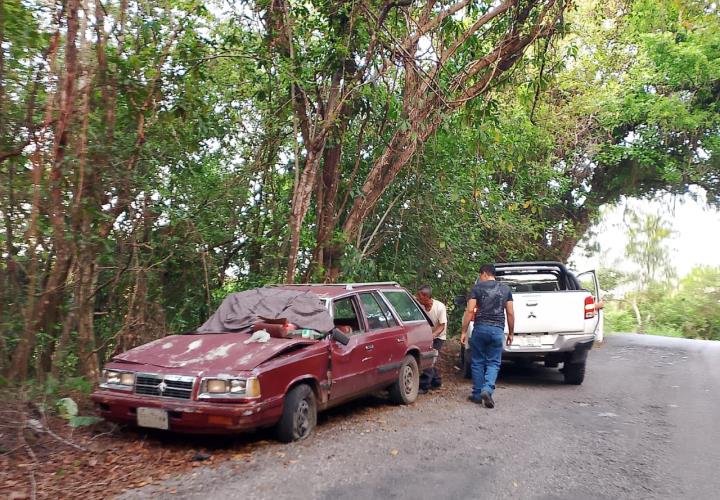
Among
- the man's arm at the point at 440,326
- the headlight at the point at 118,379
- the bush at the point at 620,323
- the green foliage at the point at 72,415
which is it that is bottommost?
the bush at the point at 620,323

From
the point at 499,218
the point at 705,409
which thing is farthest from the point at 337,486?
the point at 499,218

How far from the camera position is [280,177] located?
11570mm

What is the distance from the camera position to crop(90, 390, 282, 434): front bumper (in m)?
5.43

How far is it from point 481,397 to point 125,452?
471 centimetres

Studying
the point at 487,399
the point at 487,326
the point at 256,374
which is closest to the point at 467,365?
the point at 487,326

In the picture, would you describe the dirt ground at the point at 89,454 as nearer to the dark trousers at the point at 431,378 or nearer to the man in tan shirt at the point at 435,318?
the dark trousers at the point at 431,378

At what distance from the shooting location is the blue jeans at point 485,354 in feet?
28.4

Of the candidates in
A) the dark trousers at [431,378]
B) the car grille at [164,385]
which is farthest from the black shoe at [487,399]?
the car grille at [164,385]

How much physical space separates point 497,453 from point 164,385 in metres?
3.14

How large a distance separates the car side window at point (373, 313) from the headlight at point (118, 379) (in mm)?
2929

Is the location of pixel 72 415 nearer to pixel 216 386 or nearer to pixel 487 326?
pixel 216 386

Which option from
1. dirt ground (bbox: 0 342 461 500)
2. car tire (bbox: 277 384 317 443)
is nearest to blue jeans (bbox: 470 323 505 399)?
car tire (bbox: 277 384 317 443)

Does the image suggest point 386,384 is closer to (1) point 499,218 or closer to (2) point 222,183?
(2) point 222,183

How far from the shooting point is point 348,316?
25.5 feet
